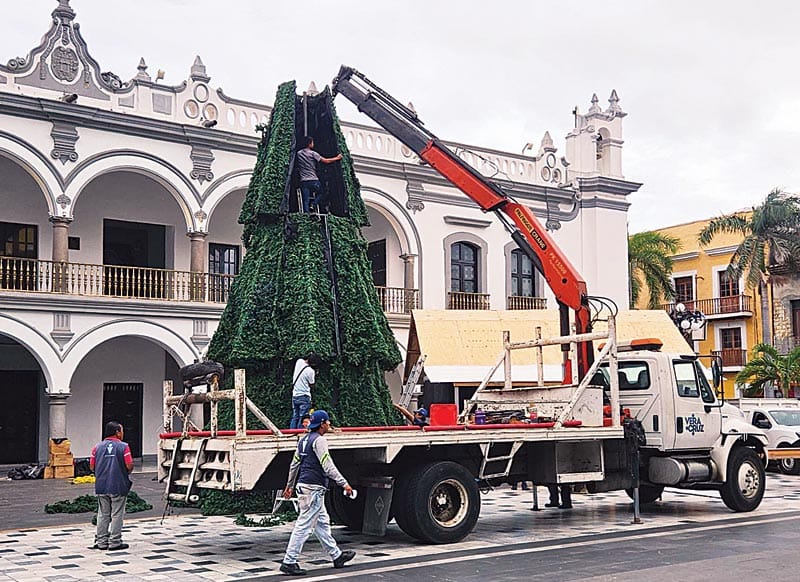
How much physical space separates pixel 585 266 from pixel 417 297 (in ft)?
20.7

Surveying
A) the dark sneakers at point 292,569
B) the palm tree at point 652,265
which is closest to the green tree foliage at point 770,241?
the palm tree at point 652,265

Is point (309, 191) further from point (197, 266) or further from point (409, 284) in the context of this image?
point (409, 284)

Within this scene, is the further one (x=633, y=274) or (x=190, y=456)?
(x=633, y=274)

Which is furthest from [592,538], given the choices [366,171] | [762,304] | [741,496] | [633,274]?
[762,304]

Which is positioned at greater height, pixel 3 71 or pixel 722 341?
pixel 3 71

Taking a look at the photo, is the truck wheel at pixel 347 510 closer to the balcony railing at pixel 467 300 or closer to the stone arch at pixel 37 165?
the stone arch at pixel 37 165

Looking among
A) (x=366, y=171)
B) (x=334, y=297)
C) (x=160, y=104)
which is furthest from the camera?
(x=366, y=171)

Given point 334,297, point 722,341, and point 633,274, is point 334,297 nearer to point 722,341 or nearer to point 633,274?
point 633,274

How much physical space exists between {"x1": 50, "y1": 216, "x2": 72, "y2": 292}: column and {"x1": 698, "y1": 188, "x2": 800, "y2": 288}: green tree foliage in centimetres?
2901

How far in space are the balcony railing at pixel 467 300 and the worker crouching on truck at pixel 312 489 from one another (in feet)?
60.9

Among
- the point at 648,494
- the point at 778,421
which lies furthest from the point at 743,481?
the point at 778,421

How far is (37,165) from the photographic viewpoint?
74.4ft

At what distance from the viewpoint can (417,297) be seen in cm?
2822

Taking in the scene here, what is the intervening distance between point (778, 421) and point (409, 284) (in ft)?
34.4
